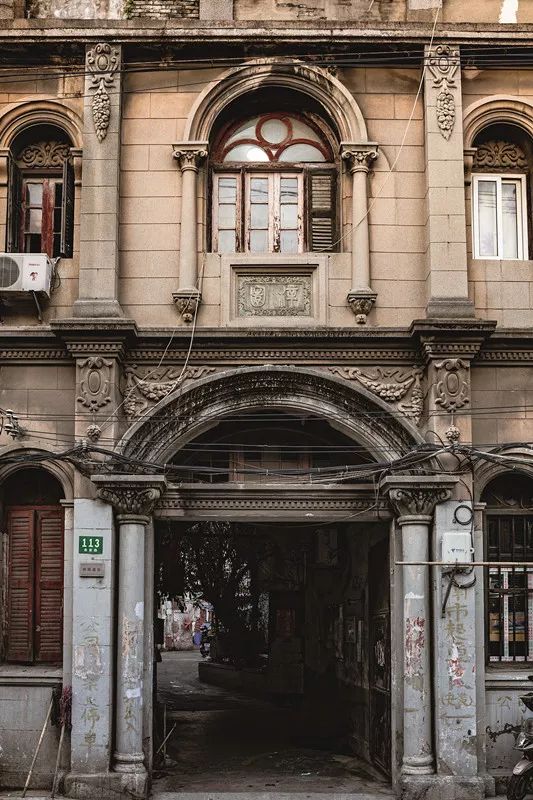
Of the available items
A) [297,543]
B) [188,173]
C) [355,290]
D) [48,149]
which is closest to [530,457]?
[355,290]

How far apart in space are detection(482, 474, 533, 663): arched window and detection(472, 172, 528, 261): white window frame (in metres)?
3.08

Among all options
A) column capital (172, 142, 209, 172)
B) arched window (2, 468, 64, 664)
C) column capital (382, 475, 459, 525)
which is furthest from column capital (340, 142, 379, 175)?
arched window (2, 468, 64, 664)

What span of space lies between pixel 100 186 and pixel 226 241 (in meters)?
1.87

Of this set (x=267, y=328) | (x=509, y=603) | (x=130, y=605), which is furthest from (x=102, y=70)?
(x=509, y=603)

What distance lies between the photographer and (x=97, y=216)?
15.1 metres

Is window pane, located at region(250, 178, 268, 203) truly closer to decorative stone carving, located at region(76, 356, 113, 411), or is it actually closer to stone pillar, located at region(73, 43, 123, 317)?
stone pillar, located at region(73, 43, 123, 317)

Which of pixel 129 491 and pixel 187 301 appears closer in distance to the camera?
pixel 129 491

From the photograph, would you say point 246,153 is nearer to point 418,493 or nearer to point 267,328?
point 267,328

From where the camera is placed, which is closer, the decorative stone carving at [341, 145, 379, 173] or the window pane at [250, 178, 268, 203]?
the decorative stone carving at [341, 145, 379, 173]

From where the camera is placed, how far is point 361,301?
1503 centimetres

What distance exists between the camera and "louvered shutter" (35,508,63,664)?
15.1m

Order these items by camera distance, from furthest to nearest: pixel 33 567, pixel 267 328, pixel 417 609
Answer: pixel 33 567
pixel 267 328
pixel 417 609

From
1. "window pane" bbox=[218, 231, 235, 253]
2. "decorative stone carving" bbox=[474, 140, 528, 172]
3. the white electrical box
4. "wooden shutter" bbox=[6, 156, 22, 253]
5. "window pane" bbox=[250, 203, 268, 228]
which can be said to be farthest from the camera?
"decorative stone carving" bbox=[474, 140, 528, 172]

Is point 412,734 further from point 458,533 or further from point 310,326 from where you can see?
point 310,326
